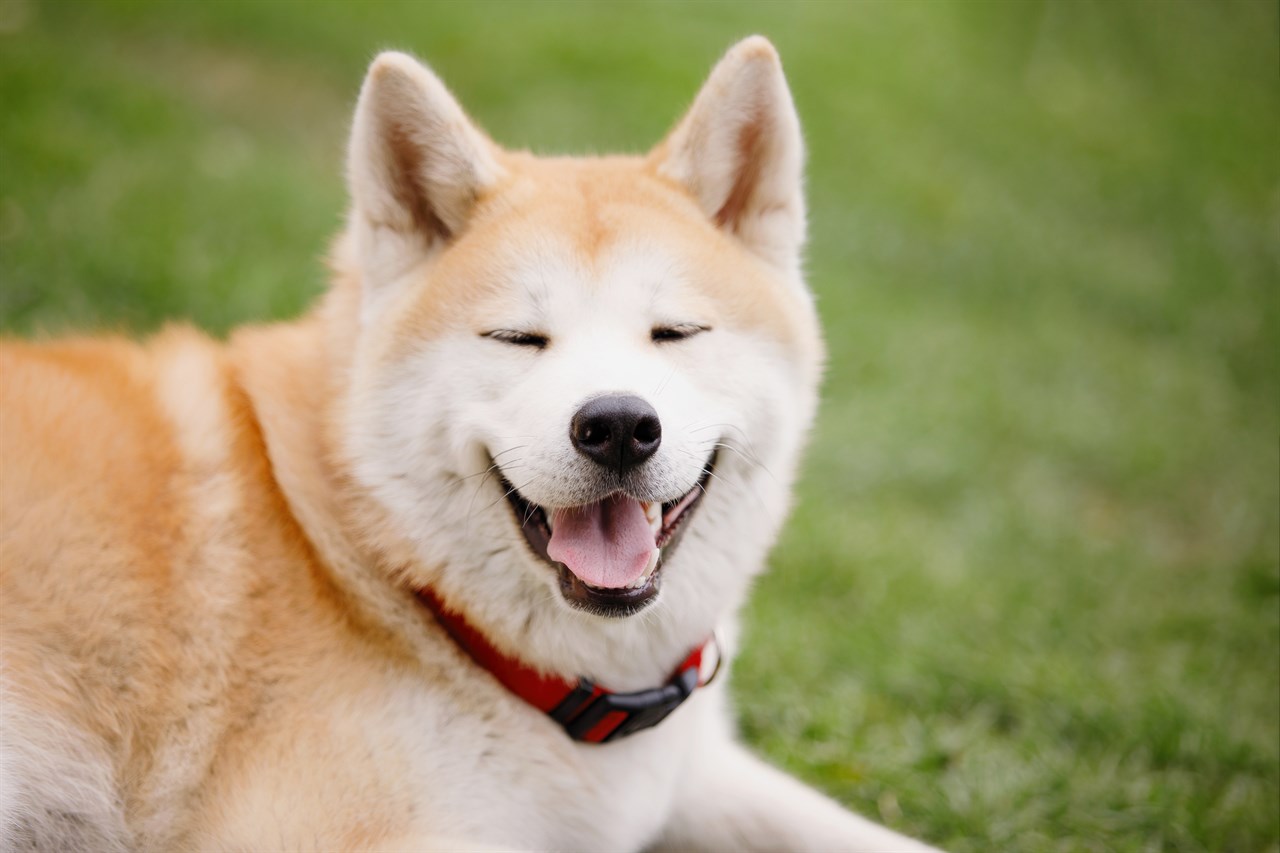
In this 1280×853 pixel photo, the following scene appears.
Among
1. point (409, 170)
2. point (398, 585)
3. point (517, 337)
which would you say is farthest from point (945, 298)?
point (398, 585)

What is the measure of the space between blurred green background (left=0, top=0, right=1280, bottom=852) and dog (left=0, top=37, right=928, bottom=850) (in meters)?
1.19

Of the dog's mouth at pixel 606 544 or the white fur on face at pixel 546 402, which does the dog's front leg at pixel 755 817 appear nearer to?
the white fur on face at pixel 546 402

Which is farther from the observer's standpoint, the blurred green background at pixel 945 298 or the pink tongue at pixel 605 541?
the blurred green background at pixel 945 298

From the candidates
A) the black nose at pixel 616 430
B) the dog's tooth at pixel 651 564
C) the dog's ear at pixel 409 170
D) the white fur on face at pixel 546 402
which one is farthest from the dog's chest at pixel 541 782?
the dog's ear at pixel 409 170

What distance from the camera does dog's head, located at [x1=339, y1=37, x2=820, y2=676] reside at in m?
2.36

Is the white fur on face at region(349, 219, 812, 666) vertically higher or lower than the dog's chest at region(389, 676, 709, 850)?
higher

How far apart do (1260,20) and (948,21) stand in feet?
16.6

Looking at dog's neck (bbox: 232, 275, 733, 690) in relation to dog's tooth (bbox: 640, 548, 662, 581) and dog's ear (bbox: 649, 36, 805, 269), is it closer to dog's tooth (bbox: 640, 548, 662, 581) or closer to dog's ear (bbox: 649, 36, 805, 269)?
dog's tooth (bbox: 640, 548, 662, 581)

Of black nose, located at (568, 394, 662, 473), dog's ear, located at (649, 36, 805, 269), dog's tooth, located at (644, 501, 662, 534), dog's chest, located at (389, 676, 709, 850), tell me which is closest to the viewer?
→ black nose, located at (568, 394, 662, 473)

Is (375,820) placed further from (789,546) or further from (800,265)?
(789,546)

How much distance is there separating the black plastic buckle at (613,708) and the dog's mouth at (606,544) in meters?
0.29

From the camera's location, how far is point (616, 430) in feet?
7.36

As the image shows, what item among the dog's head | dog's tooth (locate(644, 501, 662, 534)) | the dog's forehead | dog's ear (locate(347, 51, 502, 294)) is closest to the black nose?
the dog's head

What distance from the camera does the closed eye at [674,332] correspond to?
2553 millimetres
